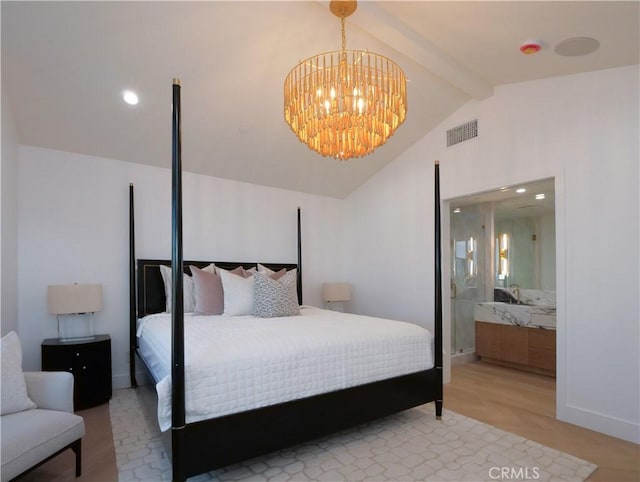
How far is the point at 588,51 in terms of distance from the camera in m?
2.57

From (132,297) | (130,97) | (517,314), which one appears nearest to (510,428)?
(517,314)

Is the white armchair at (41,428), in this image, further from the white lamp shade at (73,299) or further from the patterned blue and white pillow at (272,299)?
the patterned blue and white pillow at (272,299)

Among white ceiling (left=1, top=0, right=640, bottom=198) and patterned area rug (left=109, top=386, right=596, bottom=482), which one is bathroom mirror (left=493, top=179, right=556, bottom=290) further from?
patterned area rug (left=109, top=386, right=596, bottom=482)

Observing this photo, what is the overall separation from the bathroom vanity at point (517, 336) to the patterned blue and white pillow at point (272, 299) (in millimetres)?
2755

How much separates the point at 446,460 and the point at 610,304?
5.48 ft

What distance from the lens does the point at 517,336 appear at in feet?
14.9

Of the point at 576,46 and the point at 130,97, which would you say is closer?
the point at 576,46

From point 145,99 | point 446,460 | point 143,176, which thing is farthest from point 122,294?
point 446,460

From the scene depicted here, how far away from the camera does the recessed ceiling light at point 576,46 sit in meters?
2.43

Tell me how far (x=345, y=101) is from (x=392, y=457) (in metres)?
2.25

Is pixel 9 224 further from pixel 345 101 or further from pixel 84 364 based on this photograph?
pixel 345 101

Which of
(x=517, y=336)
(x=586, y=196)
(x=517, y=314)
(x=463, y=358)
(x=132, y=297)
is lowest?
(x=463, y=358)

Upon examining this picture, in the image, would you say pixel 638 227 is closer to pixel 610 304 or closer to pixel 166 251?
pixel 610 304

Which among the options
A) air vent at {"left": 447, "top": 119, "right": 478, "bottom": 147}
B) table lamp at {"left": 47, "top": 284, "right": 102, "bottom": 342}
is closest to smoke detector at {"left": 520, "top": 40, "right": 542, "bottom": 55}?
air vent at {"left": 447, "top": 119, "right": 478, "bottom": 147}
